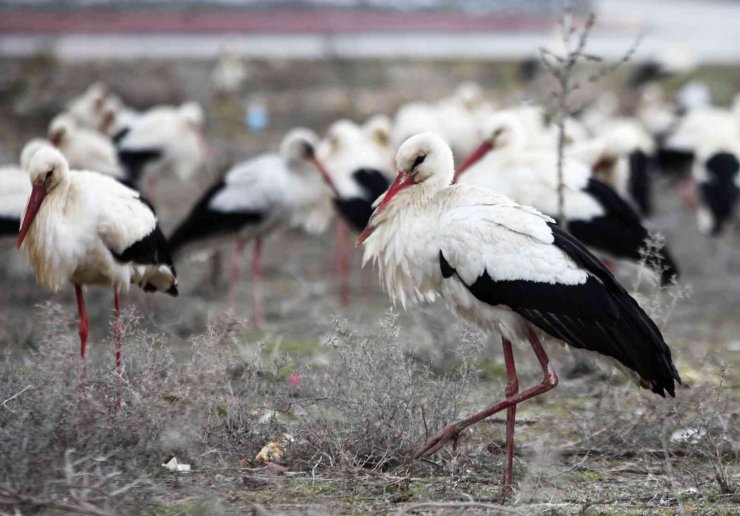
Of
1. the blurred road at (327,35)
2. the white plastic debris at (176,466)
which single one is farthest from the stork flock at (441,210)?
the blurred road at (327,35)

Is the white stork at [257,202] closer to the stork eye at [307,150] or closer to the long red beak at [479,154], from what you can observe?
the stork eye at [307,150]

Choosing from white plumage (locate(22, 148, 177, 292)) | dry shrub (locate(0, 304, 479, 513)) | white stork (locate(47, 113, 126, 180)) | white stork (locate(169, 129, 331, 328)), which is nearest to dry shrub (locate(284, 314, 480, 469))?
dry shrub (locate(0, 304, 479, 513))

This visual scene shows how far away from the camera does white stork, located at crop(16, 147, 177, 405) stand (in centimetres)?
558

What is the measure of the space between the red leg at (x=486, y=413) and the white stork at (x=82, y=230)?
1.49m

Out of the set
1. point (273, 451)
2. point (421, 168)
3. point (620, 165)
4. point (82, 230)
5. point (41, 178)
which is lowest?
point (273, 451)

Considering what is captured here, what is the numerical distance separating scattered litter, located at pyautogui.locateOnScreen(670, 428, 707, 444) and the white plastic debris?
1.94 m

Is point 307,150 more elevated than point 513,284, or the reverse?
point 513,284

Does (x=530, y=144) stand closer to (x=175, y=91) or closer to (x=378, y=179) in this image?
(x=378, y=179)

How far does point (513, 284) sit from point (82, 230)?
212cm

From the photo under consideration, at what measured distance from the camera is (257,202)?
8.67 meters

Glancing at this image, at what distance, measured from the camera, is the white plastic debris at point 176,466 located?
15.0 ft

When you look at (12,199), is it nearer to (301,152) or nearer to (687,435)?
(301,152)

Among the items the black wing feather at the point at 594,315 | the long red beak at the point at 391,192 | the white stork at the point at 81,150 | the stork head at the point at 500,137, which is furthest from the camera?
the white stork at the point at 81,150

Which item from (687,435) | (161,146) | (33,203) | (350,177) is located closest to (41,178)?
(33,203)
